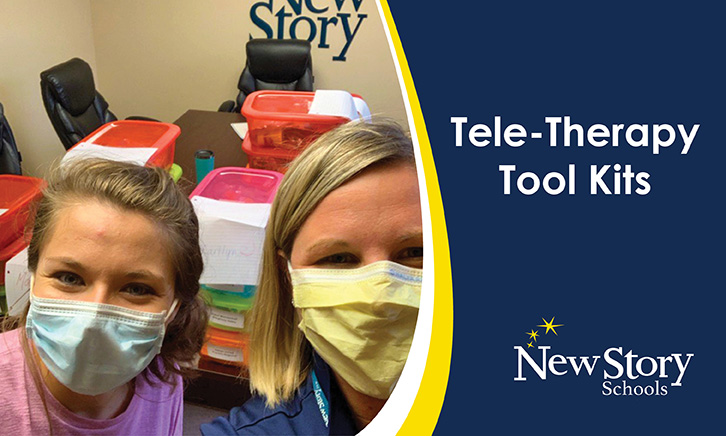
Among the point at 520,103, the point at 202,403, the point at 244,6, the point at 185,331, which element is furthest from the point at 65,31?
the point at 520,103

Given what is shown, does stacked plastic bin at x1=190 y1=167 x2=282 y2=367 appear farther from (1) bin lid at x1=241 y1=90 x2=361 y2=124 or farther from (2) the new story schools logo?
(2) the new story schools logo

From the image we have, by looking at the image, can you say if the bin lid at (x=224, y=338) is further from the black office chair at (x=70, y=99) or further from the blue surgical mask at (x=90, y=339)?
the black office chair at (x=70, y=99)

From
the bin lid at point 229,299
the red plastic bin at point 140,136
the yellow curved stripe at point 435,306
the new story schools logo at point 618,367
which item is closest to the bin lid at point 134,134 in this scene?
the red plastic bin at point 140,136

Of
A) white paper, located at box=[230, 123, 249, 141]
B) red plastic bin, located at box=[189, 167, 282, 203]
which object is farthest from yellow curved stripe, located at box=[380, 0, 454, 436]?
white paper, located at box=[230, 123, 249, 141]

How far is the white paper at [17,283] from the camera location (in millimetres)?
713

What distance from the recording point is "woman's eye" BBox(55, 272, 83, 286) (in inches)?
23.7

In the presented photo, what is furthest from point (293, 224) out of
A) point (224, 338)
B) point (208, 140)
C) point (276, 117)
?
point (208, 140)

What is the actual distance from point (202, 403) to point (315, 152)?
1.52 ft

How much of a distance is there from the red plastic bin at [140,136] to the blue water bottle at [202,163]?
4.2 inches

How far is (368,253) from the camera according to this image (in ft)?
1.88

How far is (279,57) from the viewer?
189cm

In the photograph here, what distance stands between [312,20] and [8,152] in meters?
0.68

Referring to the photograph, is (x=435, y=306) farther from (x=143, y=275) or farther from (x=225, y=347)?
(x=225, y=347)

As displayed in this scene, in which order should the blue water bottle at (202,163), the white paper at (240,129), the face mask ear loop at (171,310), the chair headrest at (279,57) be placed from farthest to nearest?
the white paper at (240,129), the chair headrest at (279,57), the blue water bottle at (202,163), the face mask ear loop at (171,310)
